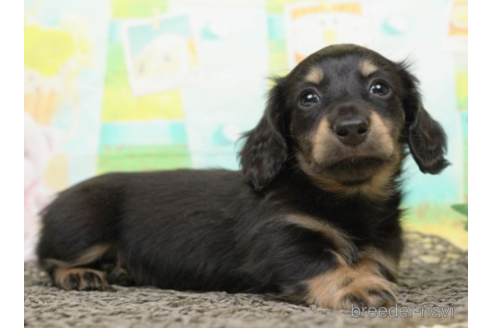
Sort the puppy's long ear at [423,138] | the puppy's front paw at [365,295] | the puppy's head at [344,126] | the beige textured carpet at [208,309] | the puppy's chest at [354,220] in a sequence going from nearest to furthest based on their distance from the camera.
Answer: the beige textured carpet at [208,309] < the puppy's front paw at [365,295] < the puppy's head at [344,126] < the puppy's chest at [354,220] < the puppy's long ear at [423,138]

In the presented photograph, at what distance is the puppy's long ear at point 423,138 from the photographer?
131 inches

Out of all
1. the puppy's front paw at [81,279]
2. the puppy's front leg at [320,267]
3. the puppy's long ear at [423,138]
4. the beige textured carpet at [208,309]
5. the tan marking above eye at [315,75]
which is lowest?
the puppy's front paw at [81,279]

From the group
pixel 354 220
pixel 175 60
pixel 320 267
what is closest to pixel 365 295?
pixel 320 267

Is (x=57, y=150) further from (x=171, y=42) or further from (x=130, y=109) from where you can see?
(x=171, y=42)

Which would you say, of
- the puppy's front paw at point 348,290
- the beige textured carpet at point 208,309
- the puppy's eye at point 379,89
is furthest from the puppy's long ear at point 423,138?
the puppy's front paw at point 348,290

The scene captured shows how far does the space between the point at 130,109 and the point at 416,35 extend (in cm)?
237

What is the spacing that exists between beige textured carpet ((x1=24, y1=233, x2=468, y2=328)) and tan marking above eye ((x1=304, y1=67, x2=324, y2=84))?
1094 mm

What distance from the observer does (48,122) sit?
5.00 m

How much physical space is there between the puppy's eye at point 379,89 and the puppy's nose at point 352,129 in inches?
16.8

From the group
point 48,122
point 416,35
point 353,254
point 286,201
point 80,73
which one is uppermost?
point 416,35

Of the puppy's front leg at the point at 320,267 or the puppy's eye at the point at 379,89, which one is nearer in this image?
the puppy's front leg at the point at 320,267

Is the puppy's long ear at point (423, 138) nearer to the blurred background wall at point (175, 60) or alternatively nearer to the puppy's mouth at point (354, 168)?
the puppy's mouth at point (354, 168)

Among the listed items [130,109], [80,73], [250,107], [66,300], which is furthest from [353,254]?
[80,73]

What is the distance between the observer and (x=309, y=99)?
3.18m
